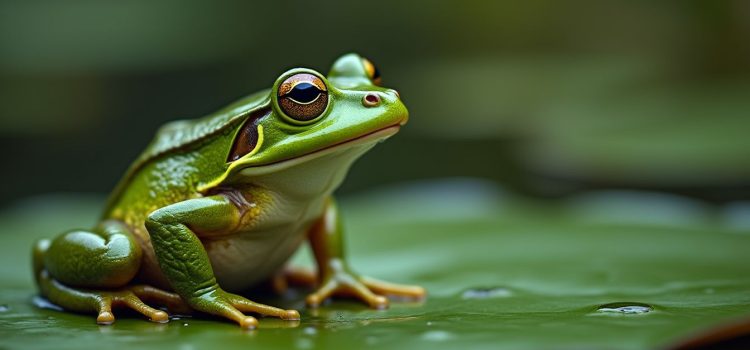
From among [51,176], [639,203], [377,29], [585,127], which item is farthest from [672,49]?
[51,176]

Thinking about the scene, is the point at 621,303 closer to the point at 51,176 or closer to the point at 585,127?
the point at 585,127

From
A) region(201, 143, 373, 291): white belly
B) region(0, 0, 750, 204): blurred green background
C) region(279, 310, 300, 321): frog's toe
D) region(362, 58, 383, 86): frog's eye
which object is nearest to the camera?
region(279, 310, 300, 321): frog's toe

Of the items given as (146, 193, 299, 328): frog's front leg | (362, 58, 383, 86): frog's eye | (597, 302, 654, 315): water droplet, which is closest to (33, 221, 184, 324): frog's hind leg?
(146, 193, 299, 328): frog's front leg

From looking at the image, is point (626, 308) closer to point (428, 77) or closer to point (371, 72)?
point (371, 72)

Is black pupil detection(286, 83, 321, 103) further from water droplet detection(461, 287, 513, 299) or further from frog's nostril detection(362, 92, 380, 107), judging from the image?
water droplet detection(461, 287, 513, 299)

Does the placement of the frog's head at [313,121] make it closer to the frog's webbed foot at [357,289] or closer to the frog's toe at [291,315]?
the frog's toe at [291,315]

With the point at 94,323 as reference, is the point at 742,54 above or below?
above
